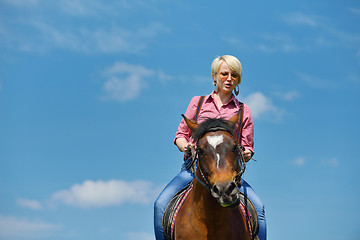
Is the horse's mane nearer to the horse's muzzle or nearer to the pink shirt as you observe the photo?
the horse's muzzle

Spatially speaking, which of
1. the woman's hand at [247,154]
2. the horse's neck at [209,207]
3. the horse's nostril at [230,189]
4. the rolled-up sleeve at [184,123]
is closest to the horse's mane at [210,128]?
the horse's neck at [209,207]

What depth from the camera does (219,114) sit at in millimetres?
10516

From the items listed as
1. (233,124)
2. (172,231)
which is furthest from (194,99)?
(172,231)

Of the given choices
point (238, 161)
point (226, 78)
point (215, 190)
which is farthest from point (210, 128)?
point (226, 78)

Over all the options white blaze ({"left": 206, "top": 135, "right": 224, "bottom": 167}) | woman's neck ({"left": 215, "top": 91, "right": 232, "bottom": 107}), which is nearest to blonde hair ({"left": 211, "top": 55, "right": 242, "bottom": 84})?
woman's neck ({"left": 215, "top": 91, "right": 232, "bottom": 107})

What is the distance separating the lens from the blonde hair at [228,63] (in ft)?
34.4

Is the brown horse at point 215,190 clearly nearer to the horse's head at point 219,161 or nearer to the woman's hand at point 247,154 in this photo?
the horse's head at point 219,161

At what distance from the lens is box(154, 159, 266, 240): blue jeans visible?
33.0ft

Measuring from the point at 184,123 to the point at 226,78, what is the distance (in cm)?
135

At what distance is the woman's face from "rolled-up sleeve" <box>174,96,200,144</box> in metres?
0.64

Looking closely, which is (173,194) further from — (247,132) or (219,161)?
(219,161)

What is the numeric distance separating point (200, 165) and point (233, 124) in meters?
1.08

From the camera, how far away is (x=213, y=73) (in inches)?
426

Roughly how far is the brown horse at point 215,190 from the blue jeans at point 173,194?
2.73 ft
